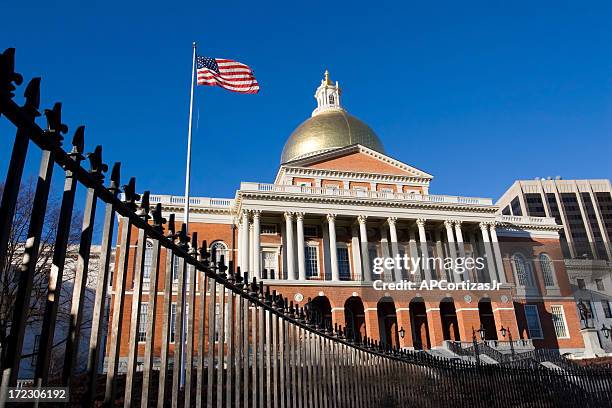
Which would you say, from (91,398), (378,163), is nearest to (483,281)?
(378,163)

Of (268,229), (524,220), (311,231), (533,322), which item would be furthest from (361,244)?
(524,220)

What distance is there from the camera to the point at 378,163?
48.5m

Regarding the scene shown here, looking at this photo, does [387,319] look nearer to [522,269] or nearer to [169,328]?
[522,269]

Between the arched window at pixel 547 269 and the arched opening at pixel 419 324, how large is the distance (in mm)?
16099

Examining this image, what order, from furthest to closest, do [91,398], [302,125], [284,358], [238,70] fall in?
[302,125] → [238,70] → [284,358] → [91,398]

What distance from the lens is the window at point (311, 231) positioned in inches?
1683

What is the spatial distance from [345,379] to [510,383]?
7804mm

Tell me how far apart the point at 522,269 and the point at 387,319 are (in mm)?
17307

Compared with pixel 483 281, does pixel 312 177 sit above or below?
above

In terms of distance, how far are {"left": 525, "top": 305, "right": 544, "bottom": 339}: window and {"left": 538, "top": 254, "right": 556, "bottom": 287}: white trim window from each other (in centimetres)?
400

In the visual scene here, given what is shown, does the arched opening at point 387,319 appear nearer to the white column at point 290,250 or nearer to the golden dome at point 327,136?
the white column at point 290,250

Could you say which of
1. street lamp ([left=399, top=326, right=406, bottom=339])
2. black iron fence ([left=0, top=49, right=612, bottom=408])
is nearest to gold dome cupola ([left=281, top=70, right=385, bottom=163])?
street lamp ([left=399, top=326, right=406, bottom=339])

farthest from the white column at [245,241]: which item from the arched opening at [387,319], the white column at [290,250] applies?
the arched opening at [387,319]

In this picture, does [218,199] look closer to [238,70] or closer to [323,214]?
[323,214]
